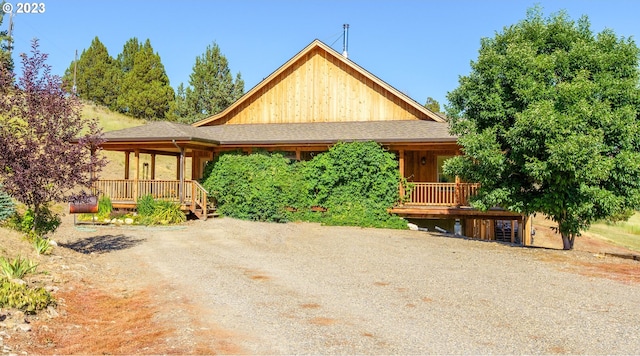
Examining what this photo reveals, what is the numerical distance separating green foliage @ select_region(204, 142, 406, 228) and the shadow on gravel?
594 cm

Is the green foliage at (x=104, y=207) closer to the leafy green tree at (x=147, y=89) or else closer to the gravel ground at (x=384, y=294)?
the gravel ground at (x=384, y=294)

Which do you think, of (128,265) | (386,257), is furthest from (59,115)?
(386,257)

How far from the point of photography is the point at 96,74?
5975cm

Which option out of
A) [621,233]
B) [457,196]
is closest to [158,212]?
[457,196]

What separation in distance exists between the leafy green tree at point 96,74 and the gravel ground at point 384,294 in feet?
155

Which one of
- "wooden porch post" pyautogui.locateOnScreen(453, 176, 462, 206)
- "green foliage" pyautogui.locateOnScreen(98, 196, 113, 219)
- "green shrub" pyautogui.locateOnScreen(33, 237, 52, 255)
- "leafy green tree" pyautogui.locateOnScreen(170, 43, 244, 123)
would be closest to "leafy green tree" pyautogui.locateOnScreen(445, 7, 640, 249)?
"wooden porch post" pyautogui.locateOnScreen(453, 176, 462, 206)

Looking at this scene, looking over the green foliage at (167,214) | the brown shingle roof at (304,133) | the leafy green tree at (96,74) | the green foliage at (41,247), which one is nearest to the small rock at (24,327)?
the green foliage at (41,247)

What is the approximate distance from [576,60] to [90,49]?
5739 centimetres

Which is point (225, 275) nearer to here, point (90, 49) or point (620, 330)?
point (620, 330)

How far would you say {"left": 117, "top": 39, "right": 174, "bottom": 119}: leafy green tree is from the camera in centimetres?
5334

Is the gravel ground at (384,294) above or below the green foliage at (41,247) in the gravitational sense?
below

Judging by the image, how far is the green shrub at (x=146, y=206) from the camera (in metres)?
20.3

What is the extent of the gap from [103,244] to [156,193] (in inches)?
288

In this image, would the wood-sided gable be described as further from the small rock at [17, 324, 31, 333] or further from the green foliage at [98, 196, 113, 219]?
the small rock at [17, 324, 31, 333]
